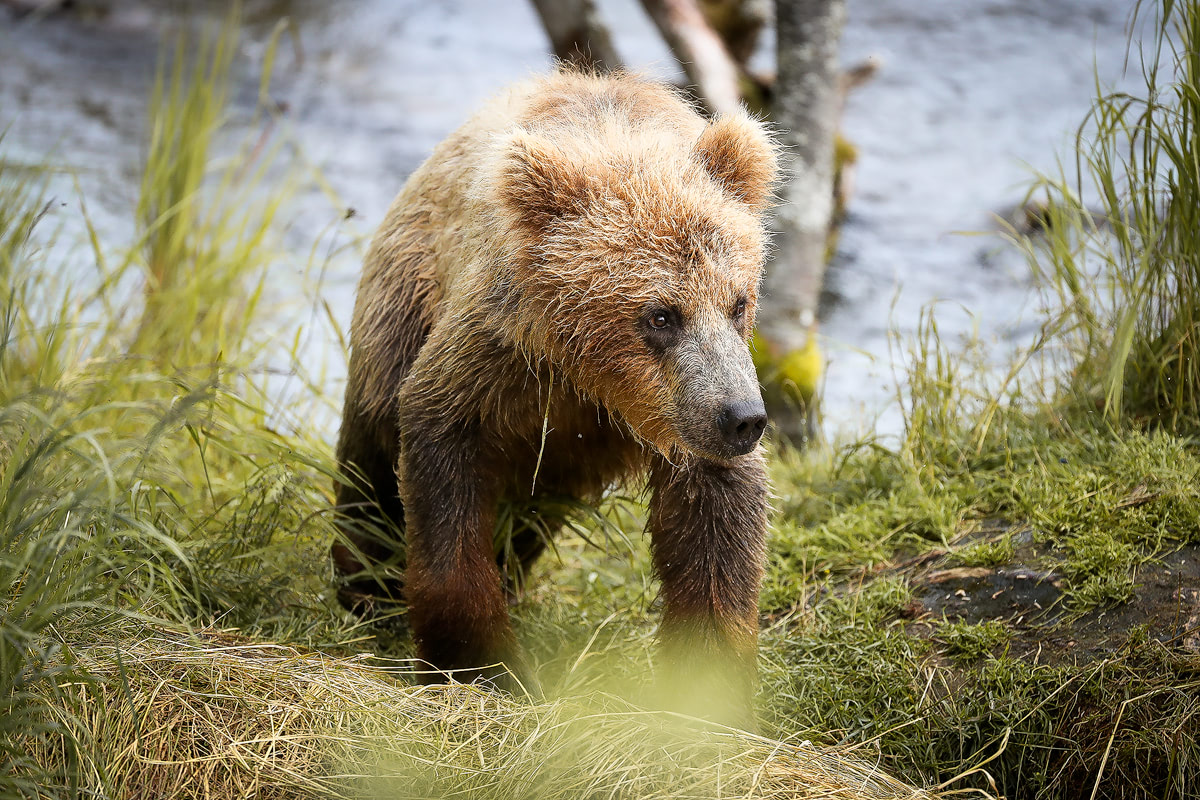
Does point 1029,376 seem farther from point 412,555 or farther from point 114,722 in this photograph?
point 114,722

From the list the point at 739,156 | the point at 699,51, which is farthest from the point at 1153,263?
the point at 699,51

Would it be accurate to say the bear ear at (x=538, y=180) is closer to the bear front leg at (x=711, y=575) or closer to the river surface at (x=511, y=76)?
the bear front leg at (x=711, y=575)

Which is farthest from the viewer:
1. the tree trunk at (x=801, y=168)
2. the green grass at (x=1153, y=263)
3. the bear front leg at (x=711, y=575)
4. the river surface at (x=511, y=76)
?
the river surface at (x=511, y=76)

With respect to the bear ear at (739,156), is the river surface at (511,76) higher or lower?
higher

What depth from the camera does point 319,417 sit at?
253 inches

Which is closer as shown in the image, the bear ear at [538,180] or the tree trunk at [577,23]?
the bear ear at [538,180]

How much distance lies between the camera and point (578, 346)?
9.80 feet

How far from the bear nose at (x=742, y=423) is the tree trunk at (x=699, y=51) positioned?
4.72 m

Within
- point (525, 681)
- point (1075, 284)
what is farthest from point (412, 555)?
point (1075, 284)

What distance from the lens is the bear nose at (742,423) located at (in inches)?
107

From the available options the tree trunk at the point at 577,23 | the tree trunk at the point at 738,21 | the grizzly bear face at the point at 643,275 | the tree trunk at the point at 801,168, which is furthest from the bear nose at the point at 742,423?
the tree trunk at the point at 738,21

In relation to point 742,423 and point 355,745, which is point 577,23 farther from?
point 355,745

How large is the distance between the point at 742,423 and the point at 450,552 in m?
1.09

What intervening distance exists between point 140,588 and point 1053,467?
321 centimetres
